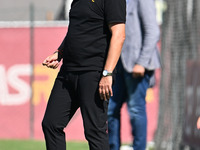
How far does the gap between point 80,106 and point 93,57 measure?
37cm

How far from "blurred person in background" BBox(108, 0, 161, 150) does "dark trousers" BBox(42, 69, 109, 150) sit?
1.44 meters

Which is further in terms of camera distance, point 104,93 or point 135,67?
point 135,67

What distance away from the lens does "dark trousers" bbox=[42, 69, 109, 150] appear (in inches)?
160

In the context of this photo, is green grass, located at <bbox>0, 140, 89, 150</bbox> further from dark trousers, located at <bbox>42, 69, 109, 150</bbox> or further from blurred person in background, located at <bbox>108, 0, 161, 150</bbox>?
dark trousers, located at <bbox>42, 69, 109, 150</bbox>

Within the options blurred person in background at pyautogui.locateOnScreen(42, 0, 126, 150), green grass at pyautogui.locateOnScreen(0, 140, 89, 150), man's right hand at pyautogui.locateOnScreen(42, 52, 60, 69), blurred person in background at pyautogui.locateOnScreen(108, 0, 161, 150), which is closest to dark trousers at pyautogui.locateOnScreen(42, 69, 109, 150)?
blurred person in background at pyautogui.locateOnScreen(42, 0, 126, 150)

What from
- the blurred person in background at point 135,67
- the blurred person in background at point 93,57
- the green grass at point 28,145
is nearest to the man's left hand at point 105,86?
the blurred person in background at point 93,57

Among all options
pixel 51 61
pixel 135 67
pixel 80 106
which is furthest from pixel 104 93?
pixel 135 67

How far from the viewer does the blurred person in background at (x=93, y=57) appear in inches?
157

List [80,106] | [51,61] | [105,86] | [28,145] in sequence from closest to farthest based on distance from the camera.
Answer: [105,86] < [80,106] < [51,61] < [28,145]

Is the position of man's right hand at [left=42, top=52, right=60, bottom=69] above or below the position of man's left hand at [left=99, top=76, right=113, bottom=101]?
above

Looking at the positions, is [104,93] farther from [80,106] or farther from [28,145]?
[28,145]

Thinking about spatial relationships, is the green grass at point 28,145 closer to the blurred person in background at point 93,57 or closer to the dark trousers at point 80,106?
the dark trousers at point 80,106

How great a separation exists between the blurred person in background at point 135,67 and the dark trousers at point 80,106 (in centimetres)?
144

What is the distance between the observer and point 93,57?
405 cm
